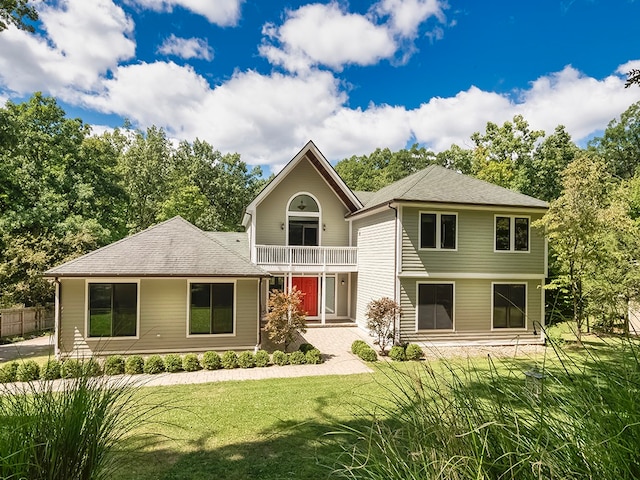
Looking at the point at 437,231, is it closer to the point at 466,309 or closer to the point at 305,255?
the point at 466,309

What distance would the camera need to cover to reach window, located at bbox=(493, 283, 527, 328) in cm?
1446

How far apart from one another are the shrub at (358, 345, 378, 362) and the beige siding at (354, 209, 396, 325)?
288 cm

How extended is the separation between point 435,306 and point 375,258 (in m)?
3.41

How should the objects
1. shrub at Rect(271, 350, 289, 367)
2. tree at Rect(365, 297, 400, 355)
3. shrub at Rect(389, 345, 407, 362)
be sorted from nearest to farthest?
shrub at Rect(271, 350, 289, 367) < shrub at Rect(389, 345, 407, 362) < tree at Rect(365, 297, 400, 355)

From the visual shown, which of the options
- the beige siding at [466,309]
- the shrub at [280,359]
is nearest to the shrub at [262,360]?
the shrub at [280,359]

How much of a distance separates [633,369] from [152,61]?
19.1 metres

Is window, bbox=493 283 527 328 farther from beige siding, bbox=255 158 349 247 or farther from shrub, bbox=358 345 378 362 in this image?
beige siding, bbox=255 158 349 247

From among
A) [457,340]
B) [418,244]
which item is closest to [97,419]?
[418,244]

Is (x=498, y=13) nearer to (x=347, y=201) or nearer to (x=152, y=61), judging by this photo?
(x=347, y=201)

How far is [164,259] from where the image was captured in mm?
12312

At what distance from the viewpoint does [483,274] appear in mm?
14172

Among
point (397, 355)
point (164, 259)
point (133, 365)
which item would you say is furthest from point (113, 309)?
point (397, 355)

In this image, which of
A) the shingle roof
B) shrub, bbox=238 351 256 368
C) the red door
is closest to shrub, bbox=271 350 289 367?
shrub, bbox=238 351 256 368

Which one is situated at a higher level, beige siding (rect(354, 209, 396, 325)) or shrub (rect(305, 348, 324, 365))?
beige siding (rect(354, 209, 396, 325))
